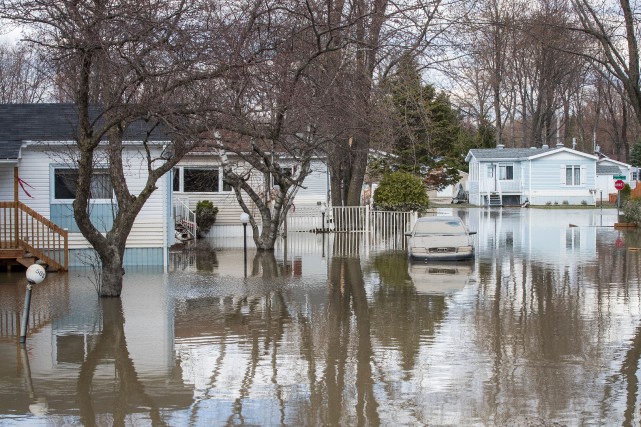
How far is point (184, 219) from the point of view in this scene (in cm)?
3366

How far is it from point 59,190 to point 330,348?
1285 centimetres

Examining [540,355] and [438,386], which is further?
[540,355]

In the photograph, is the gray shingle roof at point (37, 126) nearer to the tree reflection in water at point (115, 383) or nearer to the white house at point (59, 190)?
the white house at point (59, 190)

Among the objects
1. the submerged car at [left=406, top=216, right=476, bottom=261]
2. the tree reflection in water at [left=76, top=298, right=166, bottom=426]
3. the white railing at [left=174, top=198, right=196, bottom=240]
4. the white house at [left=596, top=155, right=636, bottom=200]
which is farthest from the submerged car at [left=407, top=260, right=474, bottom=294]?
the white house at [left=596, top=155, right=636, bottom=200]

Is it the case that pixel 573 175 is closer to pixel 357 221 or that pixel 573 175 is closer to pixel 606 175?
pixel 606 175

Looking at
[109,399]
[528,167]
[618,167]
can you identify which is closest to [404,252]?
[109,399]

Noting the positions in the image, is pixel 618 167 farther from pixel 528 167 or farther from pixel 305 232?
pixel 305 232

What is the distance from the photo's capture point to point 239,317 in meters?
14.3

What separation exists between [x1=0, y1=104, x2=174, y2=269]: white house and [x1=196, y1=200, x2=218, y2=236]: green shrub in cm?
1195

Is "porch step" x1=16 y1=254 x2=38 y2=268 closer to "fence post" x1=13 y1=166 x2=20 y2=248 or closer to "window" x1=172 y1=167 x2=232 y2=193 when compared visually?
"fence post" x1=13 y1=166 x2=20 y2=248

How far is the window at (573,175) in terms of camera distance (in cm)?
6462

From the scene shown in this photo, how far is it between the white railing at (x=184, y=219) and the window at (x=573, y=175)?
39.0 metres

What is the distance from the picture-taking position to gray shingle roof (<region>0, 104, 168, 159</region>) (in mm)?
21359

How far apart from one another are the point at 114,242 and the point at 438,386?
8189 mm
